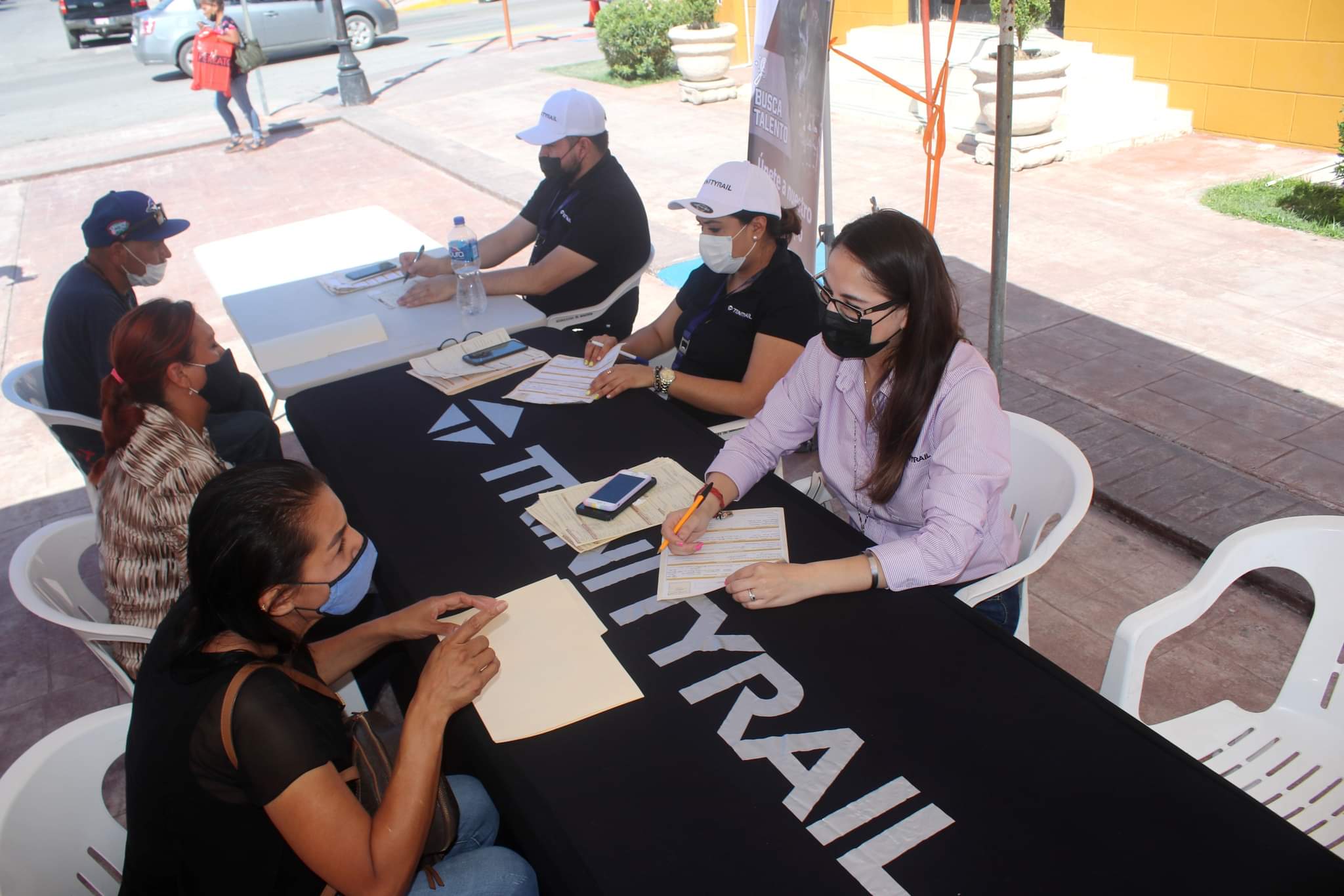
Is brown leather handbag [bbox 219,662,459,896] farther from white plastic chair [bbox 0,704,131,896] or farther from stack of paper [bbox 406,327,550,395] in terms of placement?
stack of paper [bbox 406,327,550,395]

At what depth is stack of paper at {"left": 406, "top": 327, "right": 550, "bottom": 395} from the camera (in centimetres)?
314

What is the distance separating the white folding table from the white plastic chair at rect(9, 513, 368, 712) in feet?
2.80

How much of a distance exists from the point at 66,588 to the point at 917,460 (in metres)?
2.21

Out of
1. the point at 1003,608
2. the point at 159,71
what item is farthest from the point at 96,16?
the point at 1003,608

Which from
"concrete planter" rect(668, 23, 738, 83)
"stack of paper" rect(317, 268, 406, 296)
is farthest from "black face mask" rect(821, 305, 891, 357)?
"concrete planter" rect(668, 23, 738, 83)

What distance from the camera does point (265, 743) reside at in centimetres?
150

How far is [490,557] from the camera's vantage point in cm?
224

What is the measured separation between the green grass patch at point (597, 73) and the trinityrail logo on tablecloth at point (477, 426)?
1099 cm

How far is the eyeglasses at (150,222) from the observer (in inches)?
147

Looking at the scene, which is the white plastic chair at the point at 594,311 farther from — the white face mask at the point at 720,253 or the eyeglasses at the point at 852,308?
the eyeglasses at the point at 852,308

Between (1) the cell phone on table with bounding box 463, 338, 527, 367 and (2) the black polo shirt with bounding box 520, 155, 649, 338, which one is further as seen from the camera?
(2) the black polo shirt with bounding box 520, 155, 649, 338

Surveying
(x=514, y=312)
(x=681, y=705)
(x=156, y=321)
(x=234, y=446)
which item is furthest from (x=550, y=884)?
(x=234, y=446)

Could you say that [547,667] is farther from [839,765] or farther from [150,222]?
[150,222]

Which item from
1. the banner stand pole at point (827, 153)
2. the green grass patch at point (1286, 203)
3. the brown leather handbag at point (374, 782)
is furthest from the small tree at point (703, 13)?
the brown leather handbag at point (374, 782)
